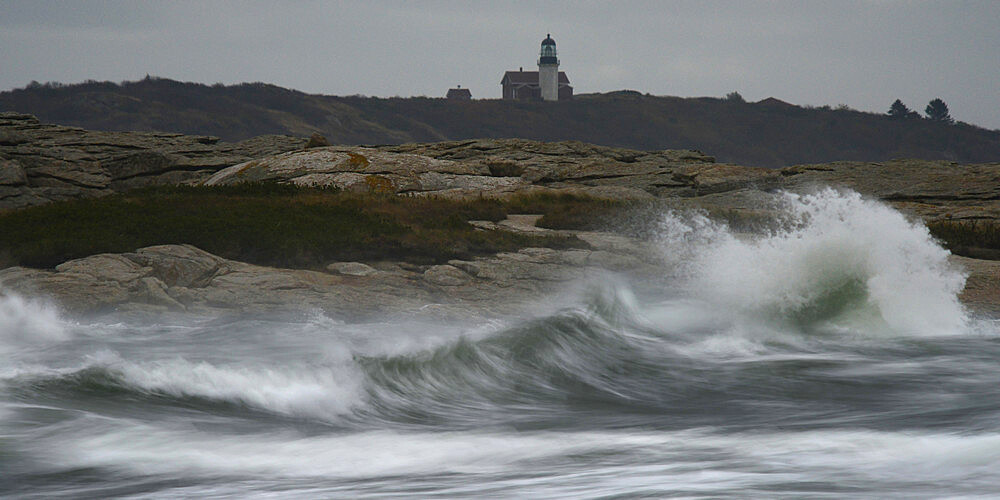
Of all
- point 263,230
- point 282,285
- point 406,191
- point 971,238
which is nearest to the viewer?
point 282,285

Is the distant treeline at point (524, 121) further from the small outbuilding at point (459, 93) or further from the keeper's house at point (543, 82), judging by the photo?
the small outbuilding at point (459, 93)

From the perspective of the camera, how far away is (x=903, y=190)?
27938 millimetres

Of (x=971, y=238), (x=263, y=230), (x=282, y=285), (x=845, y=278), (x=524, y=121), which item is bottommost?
(x=845, y=278)

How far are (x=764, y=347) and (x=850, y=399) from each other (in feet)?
11.4

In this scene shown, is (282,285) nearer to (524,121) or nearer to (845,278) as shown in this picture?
(845,278)

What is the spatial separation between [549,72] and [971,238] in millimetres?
128828

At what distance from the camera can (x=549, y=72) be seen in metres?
146

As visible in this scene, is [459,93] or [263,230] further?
[459,93]

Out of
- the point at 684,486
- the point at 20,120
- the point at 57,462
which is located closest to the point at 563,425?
the point at 684,486

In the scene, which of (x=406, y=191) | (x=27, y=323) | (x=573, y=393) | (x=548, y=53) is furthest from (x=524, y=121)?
(x=573, y=393)

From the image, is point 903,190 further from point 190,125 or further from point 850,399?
point 190,125

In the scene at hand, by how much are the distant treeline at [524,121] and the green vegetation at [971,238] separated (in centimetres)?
9290

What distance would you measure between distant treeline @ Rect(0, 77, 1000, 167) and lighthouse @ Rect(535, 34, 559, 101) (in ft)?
18.5

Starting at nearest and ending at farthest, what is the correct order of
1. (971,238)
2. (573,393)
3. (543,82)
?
(573,393) < (971,238) < (543,82)
